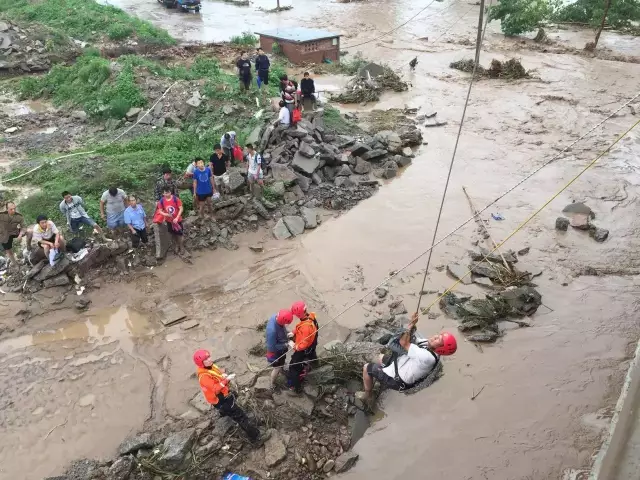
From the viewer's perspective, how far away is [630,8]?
23750mm

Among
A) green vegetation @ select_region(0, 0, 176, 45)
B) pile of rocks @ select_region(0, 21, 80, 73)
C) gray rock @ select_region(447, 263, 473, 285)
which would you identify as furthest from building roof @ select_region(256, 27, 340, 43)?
gray rock @ select_region(447, 263, 473, 285)

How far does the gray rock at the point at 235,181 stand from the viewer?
1007cm

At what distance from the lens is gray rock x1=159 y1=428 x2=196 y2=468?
5.33 metres

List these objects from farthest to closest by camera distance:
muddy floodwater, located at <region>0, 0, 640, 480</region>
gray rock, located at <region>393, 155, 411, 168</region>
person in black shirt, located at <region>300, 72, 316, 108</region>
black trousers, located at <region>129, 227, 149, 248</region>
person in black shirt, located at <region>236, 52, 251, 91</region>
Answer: person in black shirt, located at <region>236, 52, 251, 91</region>, person in black shirt, located at <region>300, 72, 316, 108</region>, gray rock, located at <region>393, 155, 411, 168</region>, black trousers, located at <region>129, 227, 149, 248</region>, muddy floodwater, located at <region>0, 0, 640, 480</region>

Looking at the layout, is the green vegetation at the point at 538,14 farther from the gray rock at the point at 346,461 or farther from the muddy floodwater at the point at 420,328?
the gray rock at the point at 346,461

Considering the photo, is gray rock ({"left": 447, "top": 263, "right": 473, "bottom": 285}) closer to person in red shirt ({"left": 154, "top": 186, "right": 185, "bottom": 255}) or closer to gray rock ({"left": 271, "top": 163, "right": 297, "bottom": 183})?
gray rock ({"left": 271, "top": 163, "right": 297, "bottom": 183})

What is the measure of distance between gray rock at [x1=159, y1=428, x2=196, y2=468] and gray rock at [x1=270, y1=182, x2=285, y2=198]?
5.84m

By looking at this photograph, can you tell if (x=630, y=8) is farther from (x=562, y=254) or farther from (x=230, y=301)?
(x=230, y=301)

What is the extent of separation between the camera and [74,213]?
8461mm

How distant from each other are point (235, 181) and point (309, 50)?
11.7m

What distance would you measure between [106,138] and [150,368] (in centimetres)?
864

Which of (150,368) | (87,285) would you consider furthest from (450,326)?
(87,285)

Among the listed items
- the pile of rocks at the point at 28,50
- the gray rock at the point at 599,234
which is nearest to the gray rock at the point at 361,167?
the gray rock at the point at 599,234

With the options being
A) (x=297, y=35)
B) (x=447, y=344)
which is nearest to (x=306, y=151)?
(x=447, y=344)
